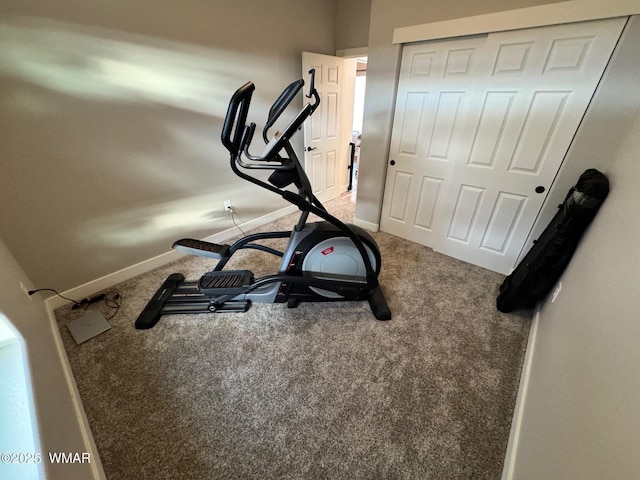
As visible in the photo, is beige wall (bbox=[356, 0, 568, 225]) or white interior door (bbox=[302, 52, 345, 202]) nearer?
beige wall (bbox=[356, 0, 568, 225])

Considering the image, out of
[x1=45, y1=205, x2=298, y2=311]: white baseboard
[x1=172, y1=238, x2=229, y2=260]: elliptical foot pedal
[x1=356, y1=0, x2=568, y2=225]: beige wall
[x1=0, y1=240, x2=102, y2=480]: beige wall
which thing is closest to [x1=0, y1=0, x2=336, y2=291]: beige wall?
[x1=45, y1=205, x2=298, y2=311]: white baseboard

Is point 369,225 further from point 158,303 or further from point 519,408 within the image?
point 158,303

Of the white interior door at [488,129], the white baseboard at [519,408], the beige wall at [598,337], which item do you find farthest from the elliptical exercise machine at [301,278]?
the white interior door at [488,129]

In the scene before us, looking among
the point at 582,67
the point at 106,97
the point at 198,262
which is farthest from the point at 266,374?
the point at 582,67

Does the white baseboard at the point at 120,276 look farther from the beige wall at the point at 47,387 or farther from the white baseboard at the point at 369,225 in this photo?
the white baseboard at the point at 369,225

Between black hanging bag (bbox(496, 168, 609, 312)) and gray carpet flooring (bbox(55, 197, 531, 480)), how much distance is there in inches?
7.5

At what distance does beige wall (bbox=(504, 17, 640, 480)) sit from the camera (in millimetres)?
655

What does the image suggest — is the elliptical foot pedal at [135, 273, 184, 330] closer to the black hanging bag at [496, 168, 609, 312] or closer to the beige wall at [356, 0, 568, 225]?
the beige wall at [356, 0, 568, 225]

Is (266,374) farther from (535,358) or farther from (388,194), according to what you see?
(388,194)

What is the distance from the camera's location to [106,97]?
1791mm

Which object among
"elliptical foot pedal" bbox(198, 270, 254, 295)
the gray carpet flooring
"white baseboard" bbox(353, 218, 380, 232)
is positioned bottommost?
the gray carpet flooring

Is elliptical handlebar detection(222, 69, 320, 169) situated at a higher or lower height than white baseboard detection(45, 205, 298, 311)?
higher

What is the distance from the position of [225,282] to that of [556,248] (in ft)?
7.35

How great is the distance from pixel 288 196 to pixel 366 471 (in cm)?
141
